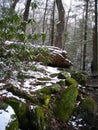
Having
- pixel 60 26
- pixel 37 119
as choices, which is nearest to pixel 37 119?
pixel 37 119

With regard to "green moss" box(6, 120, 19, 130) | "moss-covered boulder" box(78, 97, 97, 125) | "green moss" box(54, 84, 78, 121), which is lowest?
"moss-covered boulder" box(78, 97, 97, 125)

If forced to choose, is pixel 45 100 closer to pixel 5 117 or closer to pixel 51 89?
pixel 51 89

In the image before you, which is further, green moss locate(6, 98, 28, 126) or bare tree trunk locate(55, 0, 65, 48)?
bare tree trunk locate(55, 0, 65, 48)

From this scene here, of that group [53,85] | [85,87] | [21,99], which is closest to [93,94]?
[85,87]

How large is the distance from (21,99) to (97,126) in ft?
8.71

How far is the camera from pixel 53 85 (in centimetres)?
923

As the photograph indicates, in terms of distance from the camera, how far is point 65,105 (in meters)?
7.97

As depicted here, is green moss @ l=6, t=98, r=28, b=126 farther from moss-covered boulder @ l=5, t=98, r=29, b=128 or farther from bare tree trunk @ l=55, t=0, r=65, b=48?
bare tree trunk @ l=55, t=0, r=65, b=48

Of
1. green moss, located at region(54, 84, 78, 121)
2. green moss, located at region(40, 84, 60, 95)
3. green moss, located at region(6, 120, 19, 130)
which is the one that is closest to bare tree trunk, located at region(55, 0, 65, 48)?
→ green moss, located at region(40, 84, 60, 95)

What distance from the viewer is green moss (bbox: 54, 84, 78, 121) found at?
777cm

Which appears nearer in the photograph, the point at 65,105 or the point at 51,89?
the point at 65,105

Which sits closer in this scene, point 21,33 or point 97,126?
point 21,33

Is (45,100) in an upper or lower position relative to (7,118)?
lower

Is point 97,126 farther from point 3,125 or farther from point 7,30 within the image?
point 7,30
